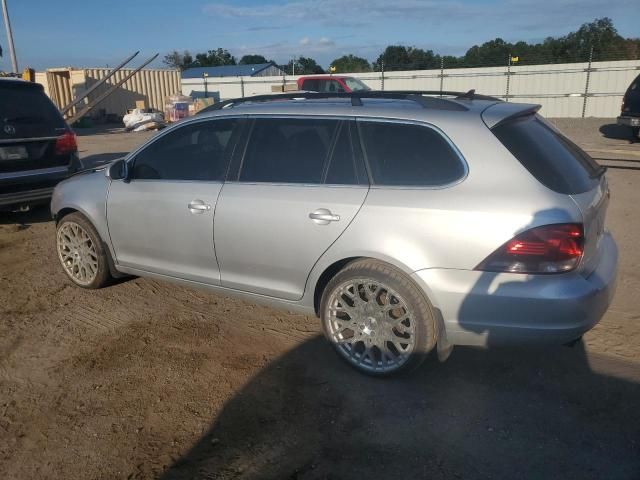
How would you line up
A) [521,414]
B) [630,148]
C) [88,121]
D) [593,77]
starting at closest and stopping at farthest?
[521,414]
[630,148]
[593,77]
[88,121]

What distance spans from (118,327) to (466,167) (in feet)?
9.62

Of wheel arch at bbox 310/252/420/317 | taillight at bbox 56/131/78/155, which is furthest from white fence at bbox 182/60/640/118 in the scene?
wheel arch at bbox 310/252/420/317

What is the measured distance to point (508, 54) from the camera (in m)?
27.4

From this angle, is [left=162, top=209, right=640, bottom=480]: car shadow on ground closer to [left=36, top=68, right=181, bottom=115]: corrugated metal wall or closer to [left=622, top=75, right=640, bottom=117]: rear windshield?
[left=622, top=75, right=640, bottom=117]: rear windshield

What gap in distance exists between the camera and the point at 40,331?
168 inches

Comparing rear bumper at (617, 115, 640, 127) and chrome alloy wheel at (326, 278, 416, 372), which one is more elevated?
rear bumper at (617, 115, 640, 127)

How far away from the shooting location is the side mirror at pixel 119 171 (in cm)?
445

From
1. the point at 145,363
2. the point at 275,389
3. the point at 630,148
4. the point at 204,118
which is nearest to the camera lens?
the point at 275,389

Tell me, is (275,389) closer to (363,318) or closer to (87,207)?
(363,318)

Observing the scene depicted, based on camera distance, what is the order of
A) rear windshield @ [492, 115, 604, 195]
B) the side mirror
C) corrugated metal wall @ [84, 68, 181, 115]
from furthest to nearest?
corrugated metal wall @ [84, 68, 181, 115]
the side mirror
rear windshield @ [492, 115, 604, 195]

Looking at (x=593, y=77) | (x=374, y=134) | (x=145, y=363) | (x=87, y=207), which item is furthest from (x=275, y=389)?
(x=593, y=77)

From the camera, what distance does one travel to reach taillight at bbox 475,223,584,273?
114 inches

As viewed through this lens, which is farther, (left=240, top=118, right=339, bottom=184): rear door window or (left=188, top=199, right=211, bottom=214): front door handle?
(left=188, top=199, right=211, bottom=214): front door handle

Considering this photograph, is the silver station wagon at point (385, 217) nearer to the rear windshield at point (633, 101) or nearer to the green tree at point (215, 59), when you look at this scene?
the rear windshield at point (633, 101)
